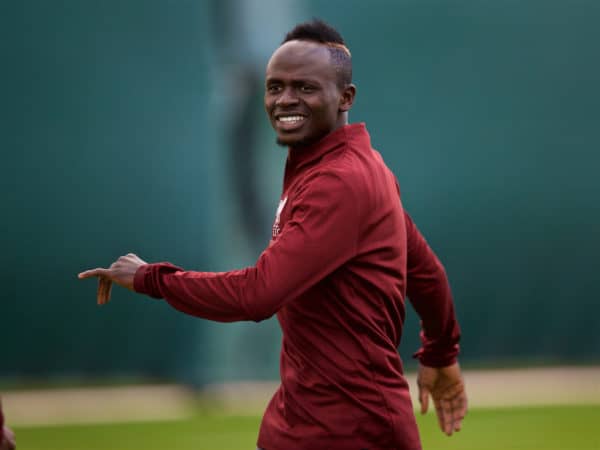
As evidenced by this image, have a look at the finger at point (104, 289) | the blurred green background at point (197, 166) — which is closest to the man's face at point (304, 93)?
the finger at point (104, 289)

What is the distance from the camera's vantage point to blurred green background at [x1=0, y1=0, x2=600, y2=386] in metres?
8.11

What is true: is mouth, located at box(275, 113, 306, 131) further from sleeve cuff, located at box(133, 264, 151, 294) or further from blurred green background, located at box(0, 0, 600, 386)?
blurred green background, located at box(0, 0, 600, 386)

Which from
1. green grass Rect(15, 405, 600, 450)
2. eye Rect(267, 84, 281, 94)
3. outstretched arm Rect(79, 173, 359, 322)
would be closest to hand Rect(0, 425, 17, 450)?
outstretched arm Rect(79, 173, 359, 322)

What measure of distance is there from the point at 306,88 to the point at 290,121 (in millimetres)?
102

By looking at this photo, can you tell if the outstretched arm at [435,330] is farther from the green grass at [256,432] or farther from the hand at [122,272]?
the green grass at [256,432]

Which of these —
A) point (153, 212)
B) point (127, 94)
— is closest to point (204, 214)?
point (153, 212)

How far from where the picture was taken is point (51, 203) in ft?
26.5

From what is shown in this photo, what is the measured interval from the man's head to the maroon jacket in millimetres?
57

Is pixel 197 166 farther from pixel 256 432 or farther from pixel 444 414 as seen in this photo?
pixel 444 414

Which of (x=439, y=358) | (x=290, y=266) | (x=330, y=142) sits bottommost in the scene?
(x=439, y=358)

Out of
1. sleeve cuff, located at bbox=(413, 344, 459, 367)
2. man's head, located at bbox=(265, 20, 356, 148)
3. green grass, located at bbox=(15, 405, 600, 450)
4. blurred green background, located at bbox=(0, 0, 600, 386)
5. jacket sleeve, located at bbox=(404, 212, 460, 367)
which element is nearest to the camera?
man's head, located at bbox=(265, 20, 356, 148)

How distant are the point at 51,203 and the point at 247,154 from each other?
5.27ft

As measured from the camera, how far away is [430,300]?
3.28 m

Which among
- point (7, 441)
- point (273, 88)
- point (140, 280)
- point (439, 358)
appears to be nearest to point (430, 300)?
point (439, 358)
